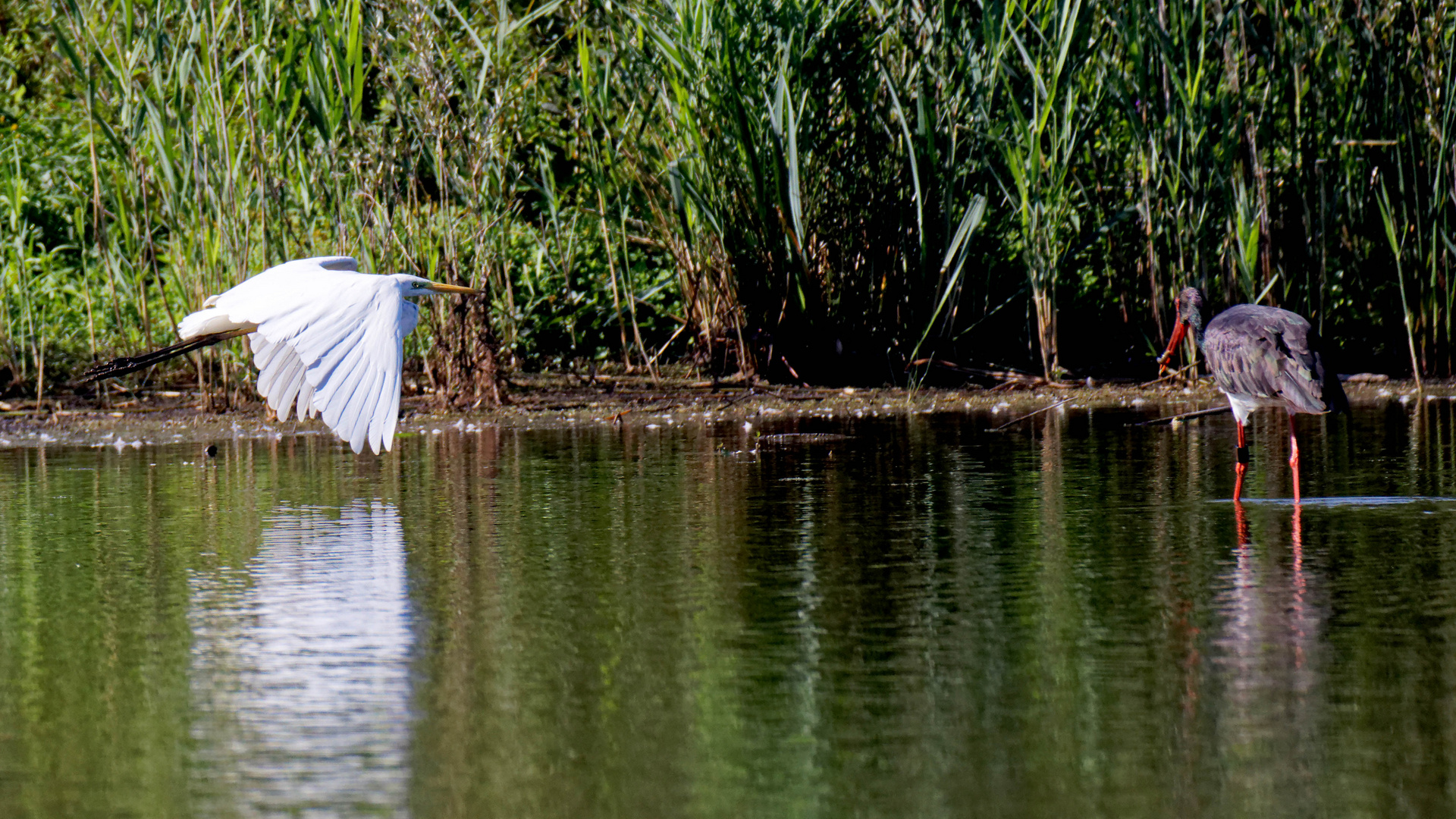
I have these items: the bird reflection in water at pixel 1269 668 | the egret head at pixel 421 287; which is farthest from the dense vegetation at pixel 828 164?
the bird reflection in water at pixel 1269 668

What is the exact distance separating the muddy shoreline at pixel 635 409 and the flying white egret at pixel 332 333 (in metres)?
2.45

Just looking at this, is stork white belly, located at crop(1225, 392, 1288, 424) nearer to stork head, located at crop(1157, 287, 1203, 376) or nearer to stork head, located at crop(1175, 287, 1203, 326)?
stork head, located at crop(1157, 287, 1203, 376)

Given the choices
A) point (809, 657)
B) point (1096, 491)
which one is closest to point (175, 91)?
point (1096, 491)

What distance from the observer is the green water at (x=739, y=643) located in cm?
323

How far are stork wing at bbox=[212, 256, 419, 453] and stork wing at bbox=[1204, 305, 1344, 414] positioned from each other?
333cm

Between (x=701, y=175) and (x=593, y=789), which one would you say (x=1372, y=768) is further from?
(x=701, y=175)

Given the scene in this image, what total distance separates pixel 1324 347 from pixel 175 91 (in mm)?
5747

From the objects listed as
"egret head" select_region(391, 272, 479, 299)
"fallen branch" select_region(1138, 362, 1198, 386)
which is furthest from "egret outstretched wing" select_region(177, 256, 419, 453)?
"fallen branch" select_region(1138, 362, 1198, 386)

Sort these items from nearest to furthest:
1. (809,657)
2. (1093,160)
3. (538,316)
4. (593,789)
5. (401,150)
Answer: (593,789)
(809,657)
(401,150)
(1093,160)
(538,316)

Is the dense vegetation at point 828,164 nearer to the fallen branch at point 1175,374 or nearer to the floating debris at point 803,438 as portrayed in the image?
the fallen branch at point 1175,374

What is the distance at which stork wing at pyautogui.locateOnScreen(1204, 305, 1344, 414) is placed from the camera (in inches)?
276

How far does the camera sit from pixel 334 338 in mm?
6262

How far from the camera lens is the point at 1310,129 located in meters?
10.4

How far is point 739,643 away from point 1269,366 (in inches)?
141
